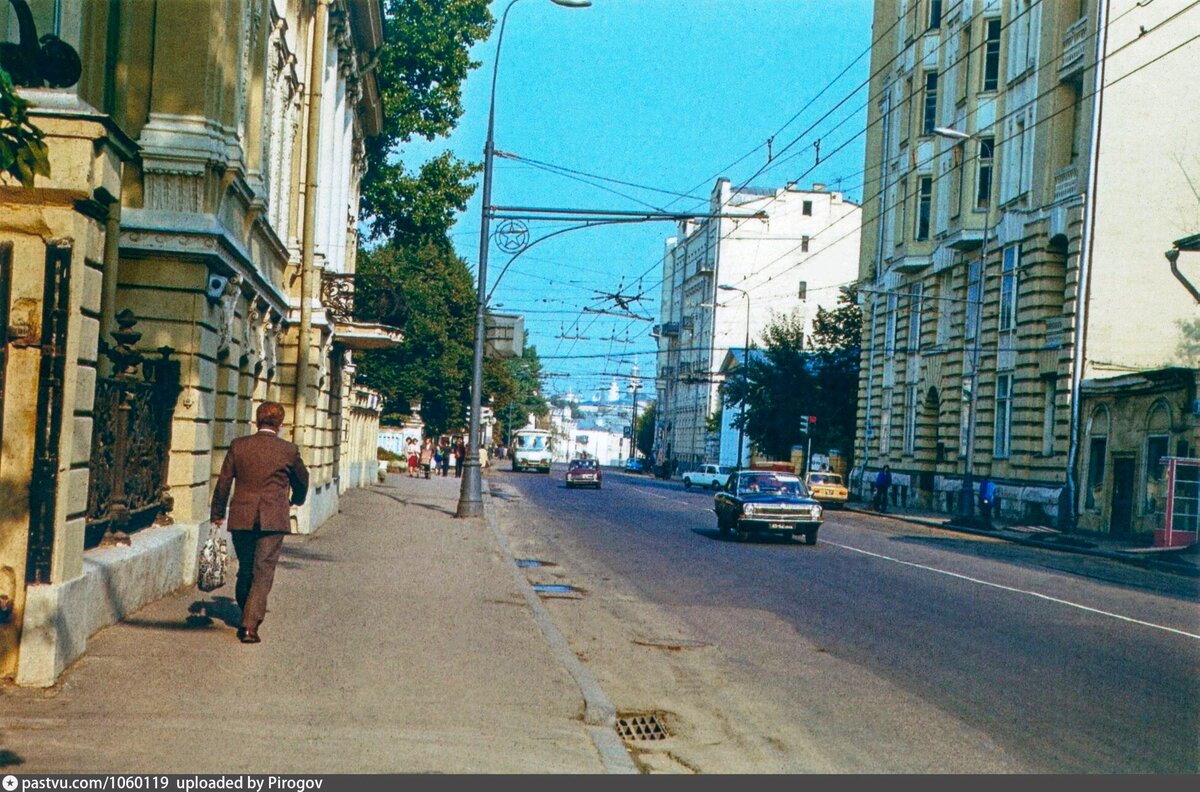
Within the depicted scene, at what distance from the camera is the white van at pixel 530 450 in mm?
85000

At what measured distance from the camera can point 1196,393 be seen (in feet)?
99.6

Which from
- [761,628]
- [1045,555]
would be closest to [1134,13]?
[1045,555]

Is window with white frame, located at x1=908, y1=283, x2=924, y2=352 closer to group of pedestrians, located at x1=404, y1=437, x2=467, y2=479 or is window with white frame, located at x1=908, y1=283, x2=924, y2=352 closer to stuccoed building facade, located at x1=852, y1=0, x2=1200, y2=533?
stuccoed building facade, located at x1=852, y1=0, x2=1200, y2=533

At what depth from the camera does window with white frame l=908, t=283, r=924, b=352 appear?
51844 millimetres

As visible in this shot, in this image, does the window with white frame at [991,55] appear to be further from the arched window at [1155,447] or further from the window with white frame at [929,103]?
the arched window at [1155,447]

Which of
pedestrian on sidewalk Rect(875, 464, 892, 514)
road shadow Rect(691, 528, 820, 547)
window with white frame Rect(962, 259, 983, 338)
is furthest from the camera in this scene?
pedestrian on sidewalk Rect(875, 464, 892, 514)

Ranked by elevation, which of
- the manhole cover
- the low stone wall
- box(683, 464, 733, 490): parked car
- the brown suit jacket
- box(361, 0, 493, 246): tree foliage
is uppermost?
box(361, 0, 493, 246): tree foliage

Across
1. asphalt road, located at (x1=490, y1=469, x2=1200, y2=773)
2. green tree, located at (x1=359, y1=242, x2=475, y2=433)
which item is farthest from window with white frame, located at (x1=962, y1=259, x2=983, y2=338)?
green tree, located at (x1=359, y1=242, x2=475, y2=433)

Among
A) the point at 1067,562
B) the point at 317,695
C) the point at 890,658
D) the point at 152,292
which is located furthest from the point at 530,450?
the point at 317,695

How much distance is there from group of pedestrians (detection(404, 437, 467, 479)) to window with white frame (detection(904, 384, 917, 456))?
687 inches

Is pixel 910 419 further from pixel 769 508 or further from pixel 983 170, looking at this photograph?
pixel 769 508

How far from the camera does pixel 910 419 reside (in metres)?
52.3

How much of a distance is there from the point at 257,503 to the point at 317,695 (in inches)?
93.7

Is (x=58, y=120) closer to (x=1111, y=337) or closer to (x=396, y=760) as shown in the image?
(x=396, y=760)
